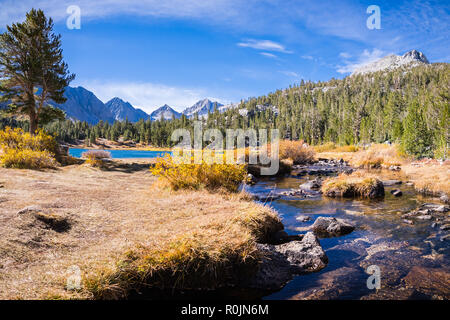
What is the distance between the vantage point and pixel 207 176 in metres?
11.2

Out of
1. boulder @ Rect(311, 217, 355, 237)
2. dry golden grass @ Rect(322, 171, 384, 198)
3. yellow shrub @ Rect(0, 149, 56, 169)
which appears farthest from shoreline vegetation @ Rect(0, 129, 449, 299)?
dry golden grass @ Rect(322, 171, 384, 198)

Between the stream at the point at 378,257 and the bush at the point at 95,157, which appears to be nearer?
the stream at the point at 378,257

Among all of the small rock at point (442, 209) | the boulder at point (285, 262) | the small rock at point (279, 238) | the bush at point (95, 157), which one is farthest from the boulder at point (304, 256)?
the bush at point (95, 157)

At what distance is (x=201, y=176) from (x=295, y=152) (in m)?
28.9

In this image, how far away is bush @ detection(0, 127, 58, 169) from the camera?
46.9ft

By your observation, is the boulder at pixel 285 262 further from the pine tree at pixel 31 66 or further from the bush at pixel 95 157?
the pine tree at pixel 31 66

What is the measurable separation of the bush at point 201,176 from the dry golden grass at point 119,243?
6.94 feet

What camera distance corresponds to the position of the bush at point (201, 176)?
10891 millimetres

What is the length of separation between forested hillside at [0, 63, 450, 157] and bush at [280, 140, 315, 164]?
1562 centimetres

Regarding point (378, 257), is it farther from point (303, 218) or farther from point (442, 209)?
point (442, 209)

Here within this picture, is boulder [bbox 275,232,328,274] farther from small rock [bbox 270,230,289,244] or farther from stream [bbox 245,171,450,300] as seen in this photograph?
small rock [bbox 270,230,289,244]

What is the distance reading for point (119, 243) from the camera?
211 inches
